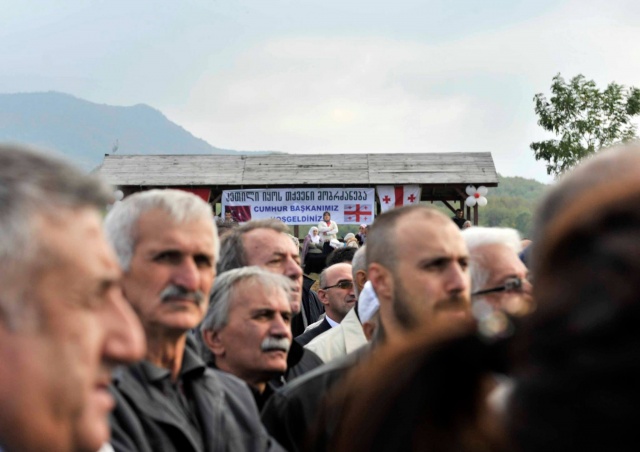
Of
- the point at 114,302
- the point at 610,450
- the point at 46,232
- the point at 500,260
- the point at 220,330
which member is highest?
the point at 500,260

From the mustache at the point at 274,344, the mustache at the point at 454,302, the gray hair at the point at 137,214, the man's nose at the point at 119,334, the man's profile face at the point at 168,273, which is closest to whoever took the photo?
the man's nose at the point at 119,334

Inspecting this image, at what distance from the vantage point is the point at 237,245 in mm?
5914

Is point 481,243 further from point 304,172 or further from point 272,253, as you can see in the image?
point 304,172

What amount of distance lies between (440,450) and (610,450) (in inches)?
12.6

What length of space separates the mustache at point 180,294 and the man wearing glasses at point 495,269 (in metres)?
1.60

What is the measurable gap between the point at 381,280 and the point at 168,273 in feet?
3.88

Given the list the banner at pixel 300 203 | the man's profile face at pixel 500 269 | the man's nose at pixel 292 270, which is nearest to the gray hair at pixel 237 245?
the man's nose at pixel 292 270

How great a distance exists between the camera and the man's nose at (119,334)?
1582 mm

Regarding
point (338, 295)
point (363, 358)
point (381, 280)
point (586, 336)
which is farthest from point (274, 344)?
point (586, 336)

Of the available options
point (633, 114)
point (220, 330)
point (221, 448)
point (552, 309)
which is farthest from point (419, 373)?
point (633, 114)

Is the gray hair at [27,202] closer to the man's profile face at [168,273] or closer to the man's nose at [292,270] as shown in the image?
the man's profile face at [168,273]

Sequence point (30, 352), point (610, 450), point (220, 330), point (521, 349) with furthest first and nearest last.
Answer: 1. point (220, 330)
2. point (30, 352)
3. point (521, 349)
4. point (610, 450)

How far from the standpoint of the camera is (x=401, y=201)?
25.3m

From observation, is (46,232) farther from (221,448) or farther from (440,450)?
(221,448)
